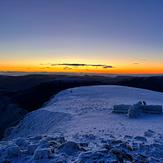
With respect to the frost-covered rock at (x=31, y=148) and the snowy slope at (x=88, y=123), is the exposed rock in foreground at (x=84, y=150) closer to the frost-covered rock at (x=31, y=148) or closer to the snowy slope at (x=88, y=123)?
the frost-covered rock at (x=31, y=148)

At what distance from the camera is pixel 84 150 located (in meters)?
9.18

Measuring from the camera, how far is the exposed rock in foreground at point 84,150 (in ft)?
28.3

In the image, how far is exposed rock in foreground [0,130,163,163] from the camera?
8633 millimetres

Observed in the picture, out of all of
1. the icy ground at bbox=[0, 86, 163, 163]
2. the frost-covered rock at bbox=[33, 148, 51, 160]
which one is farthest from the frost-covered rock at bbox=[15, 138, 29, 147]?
the frost-covered rock at bbox=[33, 148, 51, 160]

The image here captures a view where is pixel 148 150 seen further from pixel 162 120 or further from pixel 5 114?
pixel 5 114

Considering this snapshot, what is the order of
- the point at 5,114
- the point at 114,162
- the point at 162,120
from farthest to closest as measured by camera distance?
the point at 5,114 < the point at 162,120 < the point at 114,162

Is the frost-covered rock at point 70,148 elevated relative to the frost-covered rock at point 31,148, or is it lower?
elevated

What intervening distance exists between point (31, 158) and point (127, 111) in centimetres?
977

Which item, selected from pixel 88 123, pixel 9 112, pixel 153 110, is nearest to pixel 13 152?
pixel 88 123

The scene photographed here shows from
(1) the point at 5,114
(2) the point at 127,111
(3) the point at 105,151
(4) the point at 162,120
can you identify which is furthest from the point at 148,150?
(1) the point at 5,114

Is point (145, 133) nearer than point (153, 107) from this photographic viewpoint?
Yes

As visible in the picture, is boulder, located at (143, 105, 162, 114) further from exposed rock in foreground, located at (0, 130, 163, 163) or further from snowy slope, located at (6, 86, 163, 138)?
exposed rock in foreground, located at (0, 130, 163, 163)

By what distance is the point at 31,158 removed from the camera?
8.87 m

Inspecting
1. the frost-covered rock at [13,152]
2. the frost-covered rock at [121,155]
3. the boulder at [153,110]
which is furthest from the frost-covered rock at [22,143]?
the boulder at [153,110]
